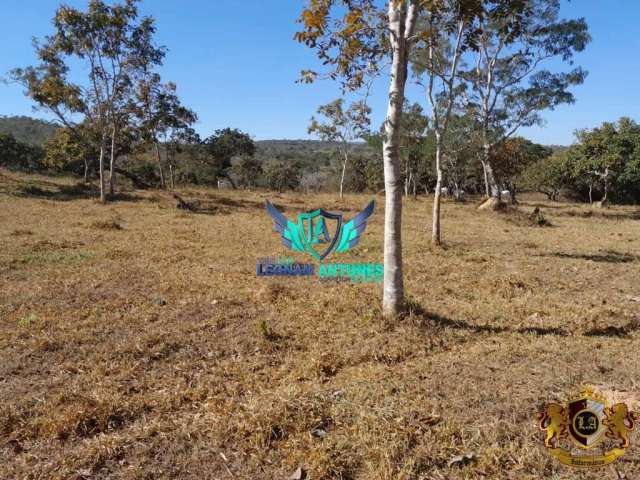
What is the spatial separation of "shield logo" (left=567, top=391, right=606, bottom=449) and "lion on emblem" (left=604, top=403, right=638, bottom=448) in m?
0.04

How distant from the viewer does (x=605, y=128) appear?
26.4m

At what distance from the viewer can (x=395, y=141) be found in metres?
4.63

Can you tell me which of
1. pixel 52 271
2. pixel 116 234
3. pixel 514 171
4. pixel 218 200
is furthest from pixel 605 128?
pixel 52 271

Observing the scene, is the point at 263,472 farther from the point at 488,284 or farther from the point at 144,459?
the point at 488,284

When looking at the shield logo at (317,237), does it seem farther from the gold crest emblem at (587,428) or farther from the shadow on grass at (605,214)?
the shadow on grass at (605,214)

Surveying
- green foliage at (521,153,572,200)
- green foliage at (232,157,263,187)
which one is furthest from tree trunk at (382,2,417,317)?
green foliage at (232,157,263,187)

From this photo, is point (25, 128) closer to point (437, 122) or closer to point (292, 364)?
point (437, 122)

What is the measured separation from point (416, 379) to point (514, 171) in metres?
30.3

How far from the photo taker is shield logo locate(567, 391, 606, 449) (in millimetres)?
2765

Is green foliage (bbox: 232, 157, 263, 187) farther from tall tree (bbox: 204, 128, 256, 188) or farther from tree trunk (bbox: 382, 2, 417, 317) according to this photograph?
tree trunk (bbox: 382, 2, 417, 317)

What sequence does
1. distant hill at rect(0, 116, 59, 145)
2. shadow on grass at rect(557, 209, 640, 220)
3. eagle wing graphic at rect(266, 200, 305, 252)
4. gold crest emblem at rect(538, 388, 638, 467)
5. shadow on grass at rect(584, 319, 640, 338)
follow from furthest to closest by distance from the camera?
1. distant hill at rect(0, 116, 59, 145)
2. shadow on grass at rect(557, 209, 640, 220)
3. eagle wing graphic at rect(266, 200, 305, 252)
4. shadow on grass at rect(584, 319, 640, 338)
5. gold crest emblem at rect(538, 388, 638, 467)

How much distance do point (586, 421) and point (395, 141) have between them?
315cm

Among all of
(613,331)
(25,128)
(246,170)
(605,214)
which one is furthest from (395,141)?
(25,128)

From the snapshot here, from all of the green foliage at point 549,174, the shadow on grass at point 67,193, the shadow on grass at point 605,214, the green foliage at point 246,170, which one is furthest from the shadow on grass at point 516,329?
the green foliage at point 246,170
